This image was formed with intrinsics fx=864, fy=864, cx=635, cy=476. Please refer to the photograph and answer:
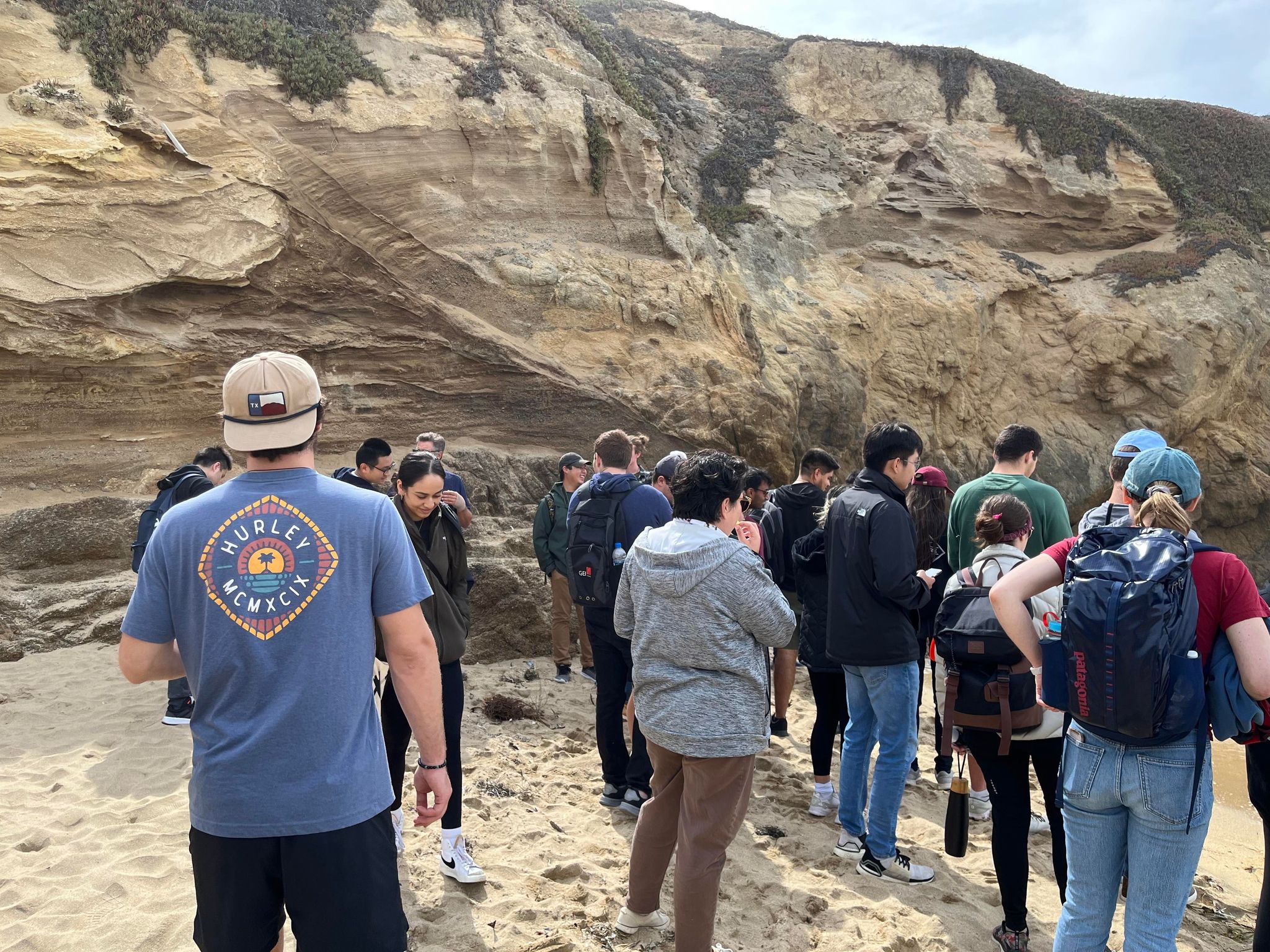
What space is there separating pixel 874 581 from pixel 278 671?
2828mm

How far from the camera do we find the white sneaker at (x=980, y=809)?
16.8 ft

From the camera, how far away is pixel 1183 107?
20734mm

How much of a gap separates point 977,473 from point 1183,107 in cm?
1288

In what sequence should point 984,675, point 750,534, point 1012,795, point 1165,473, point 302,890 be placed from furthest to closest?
1. point 750,534
2. point 1012,795
3. point 984,675
4. point 1165,473
5. point 302,890

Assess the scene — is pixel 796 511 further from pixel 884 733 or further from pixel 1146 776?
pixel 1146 776

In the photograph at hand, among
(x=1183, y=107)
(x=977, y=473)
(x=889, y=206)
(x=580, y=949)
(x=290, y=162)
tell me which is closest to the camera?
(x=580, y=949)

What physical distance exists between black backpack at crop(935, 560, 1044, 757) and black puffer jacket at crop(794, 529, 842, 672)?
1373 millimetres

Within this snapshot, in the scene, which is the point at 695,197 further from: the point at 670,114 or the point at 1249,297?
the point at 1249,297

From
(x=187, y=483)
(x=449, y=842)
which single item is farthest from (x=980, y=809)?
(x=187, y=483)

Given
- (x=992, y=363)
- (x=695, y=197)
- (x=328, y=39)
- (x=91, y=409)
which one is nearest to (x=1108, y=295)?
(x=992, y=363)

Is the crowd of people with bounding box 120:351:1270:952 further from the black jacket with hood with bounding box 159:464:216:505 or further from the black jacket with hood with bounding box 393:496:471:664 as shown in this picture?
the black jacket with hood with bounding box 159:464:216:505

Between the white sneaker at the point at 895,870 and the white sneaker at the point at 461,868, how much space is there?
6.06ft

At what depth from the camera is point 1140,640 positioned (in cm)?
238

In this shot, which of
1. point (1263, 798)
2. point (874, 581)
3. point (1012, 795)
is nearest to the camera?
point (1263, 798)
